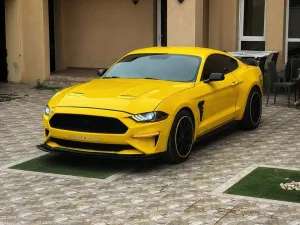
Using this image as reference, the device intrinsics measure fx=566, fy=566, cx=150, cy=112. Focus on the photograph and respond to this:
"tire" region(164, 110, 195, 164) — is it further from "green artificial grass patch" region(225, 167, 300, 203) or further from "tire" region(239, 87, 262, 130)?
"tire" region(239, 87, 262, 130)

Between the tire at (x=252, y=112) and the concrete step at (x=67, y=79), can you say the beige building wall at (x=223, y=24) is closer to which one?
the concrete step at (x=67, y=79)

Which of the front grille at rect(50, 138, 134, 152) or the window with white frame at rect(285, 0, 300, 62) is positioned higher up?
the window with white frame at rect(285, 0, 300, 62)

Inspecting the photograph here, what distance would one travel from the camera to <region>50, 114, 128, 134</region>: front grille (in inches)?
272

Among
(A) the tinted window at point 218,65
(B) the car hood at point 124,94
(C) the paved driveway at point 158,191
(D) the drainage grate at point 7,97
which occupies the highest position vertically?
(A) the tinted window at point 218,65

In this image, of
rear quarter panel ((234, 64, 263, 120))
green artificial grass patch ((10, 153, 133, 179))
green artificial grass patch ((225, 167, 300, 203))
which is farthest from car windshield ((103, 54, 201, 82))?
green artificial grass patch ((225, 167, 300, 203))

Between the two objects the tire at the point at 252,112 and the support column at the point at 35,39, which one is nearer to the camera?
the tire at the point at 252,112

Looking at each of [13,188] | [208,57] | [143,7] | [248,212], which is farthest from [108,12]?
[248,212]

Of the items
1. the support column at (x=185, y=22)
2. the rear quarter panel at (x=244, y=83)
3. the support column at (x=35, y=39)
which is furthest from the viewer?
the support column at (x=35, y=39)

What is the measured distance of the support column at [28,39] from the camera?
15.8m

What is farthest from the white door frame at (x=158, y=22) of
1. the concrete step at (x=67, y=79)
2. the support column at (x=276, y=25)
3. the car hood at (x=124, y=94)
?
the car hood at (x=124, y=94)

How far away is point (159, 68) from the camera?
8.41 metres

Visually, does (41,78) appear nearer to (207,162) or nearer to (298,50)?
(298,50)

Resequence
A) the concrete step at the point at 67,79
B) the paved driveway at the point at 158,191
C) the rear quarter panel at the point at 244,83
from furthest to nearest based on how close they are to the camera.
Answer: the concrete step at the point at 67,79
the rear quarter panel at the point at 244,83
the paved driveway at the point at 158,191

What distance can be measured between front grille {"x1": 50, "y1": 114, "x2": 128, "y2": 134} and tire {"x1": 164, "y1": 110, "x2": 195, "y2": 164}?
705 mm
